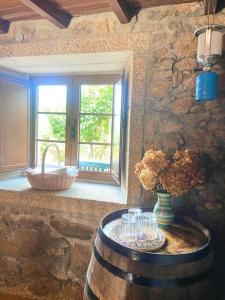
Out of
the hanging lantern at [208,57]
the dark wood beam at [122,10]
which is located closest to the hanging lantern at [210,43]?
the hanging lantern at [208,57]

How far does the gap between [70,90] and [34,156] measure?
76cm

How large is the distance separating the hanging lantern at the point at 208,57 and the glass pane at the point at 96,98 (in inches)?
38.1

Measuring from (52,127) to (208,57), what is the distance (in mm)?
1568

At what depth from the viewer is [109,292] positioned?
101cm

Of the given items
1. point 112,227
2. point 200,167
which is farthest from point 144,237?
point 200,167

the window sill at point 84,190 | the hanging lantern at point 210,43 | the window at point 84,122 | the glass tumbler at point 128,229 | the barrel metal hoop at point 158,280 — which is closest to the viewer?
the barrel metal hoop at point 158,280

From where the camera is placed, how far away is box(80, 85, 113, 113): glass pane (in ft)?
7.25

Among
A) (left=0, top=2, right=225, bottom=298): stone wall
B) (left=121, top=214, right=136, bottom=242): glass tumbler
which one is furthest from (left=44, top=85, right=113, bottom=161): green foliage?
(left=121, top=214, right=136, bottom=242): glass tumbler

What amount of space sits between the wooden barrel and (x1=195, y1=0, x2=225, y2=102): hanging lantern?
2.64 feet

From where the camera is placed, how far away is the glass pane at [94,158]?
2244mm

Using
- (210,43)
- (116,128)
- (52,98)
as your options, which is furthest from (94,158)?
(210,43)

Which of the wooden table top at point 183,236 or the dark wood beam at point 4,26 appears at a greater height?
the dark wood beam at point 4,26

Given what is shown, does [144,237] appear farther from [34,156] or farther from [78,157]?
[34,156]

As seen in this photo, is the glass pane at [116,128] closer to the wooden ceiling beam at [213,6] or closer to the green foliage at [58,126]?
the green foliage at [58,126]
